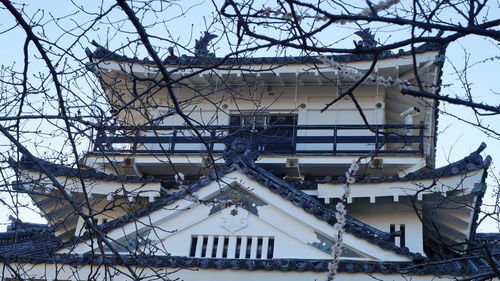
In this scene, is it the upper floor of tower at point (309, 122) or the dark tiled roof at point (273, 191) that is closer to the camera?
the dark tiled roof at point (273, 191)

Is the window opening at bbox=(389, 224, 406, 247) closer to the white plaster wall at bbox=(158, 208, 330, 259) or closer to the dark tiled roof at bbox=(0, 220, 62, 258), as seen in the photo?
the white plaster wall at bbox=(158, 208, 330, 259)

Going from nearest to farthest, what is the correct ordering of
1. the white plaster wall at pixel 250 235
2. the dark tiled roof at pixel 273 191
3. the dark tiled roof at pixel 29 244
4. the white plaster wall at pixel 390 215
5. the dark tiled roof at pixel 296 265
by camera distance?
1. the dark tiled roof at pixel 296 265
2. the dark tiled roof at pixel 273 191
3. the white plaster wall at pixel 250 235
4. the dark tiled roof at pixel 29 244
5. the white plaster wall at pixel 390 215

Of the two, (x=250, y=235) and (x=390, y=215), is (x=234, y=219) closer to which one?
(x=250, y=235)

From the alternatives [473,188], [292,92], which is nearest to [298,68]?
[292,92]

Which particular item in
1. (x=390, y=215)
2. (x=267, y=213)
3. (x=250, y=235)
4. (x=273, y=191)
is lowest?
(x=250, y=235)

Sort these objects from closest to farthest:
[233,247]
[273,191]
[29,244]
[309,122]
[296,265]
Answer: [296,265] → [233,247] → [273,191] → [29,244] → [309,122]

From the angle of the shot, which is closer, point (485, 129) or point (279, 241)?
point (485, 129)

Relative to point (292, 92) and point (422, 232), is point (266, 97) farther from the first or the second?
point (422, 232)

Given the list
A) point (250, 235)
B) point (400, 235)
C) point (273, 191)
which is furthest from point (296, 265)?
point (400, 235)

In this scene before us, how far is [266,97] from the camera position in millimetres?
16672

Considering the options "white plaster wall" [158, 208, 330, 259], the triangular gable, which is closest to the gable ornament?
"white plaster wall" [158, 208, 330, 259]

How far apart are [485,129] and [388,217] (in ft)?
22.6

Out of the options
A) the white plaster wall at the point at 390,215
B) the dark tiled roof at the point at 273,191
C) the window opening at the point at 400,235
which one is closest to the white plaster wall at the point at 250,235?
the dark tiled roof at the point at 273,191

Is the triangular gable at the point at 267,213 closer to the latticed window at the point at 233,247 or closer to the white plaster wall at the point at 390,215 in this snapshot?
the latticed window at the point at 233,247
